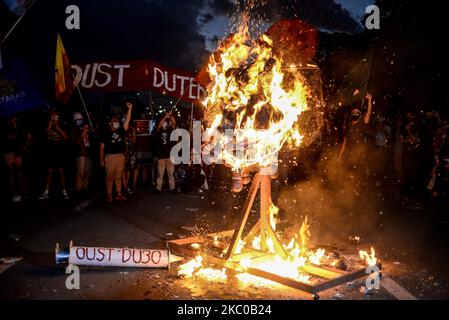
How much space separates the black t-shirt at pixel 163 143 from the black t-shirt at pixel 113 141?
1832 millimetres

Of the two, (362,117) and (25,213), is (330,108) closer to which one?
(362,117)

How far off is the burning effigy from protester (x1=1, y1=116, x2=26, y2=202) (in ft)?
22.2

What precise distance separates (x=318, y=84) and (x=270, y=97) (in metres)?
1.18

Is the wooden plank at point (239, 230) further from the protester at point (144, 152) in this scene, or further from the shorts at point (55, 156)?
the protester at point (144, 152)

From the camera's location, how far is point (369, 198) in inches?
445

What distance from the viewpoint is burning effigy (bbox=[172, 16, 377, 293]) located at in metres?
5.69

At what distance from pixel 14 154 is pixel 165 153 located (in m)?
3.94

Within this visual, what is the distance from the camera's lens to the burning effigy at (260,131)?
5691 mm

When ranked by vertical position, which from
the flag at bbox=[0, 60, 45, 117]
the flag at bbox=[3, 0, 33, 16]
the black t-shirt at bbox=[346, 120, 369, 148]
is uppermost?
the flag at bbox=[3, 0, 33, 16]

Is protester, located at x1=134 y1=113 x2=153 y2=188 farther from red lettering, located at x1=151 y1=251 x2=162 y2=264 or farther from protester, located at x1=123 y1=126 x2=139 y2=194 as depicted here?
red lettering, located at x1=151 y1=251 x2=162 y2=264

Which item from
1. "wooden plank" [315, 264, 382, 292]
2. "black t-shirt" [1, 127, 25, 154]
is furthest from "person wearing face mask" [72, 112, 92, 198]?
"wooden plank" [315, 264, 382, 292]

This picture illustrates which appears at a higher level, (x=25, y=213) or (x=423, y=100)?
(x=423, y=100)

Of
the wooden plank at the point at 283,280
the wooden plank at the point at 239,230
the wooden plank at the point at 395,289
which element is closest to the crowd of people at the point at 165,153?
the wooden plank at the point at 239,230
